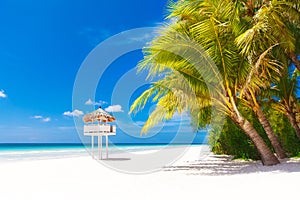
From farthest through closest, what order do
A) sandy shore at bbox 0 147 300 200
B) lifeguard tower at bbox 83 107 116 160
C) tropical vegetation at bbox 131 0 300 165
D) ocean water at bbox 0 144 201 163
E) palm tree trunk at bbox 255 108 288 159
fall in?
ocean water at bbox 0 144 201 163
lifeguard tower at bbox 83 107 116 160
palm tree trunk at bbox 255 108 288 159
tropical vegetation at bbox 131 0 300 165
sandy shore at bbox 0 147 300 200

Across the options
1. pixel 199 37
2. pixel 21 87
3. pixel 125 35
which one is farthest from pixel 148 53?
pixel 21 87

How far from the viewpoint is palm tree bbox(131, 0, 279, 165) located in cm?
780

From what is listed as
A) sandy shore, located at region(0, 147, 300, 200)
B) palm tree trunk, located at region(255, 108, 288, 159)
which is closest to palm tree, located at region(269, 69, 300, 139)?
palm tree trunk, located at region(255, 108, 288, 159)

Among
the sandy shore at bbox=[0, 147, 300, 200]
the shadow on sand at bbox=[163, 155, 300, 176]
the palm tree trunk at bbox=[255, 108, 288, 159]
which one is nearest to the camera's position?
the sandy shore at bbox=[0, 147, 300, 200]

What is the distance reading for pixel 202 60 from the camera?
7887 mm

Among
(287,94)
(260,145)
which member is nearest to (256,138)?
(260,145)

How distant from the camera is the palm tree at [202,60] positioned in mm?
7805

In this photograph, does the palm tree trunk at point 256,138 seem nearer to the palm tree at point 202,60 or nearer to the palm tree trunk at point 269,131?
the palm tree at point 202,60

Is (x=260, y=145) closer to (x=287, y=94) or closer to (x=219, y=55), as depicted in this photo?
(x=219, y=55)

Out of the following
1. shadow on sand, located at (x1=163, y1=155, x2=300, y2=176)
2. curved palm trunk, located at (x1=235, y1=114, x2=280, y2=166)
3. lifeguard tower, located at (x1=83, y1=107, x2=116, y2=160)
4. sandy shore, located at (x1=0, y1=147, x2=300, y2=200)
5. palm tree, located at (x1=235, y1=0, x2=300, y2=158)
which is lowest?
sandy shore, located at (x1=0, y1=147, x2=300, y2=200)

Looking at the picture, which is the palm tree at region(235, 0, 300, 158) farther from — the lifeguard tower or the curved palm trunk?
the lifeguard tower

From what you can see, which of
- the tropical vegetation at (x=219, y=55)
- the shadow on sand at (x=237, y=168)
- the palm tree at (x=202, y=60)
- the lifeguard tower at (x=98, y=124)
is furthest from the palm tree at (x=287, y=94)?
the lifeguard tower at (x=98, y=124)

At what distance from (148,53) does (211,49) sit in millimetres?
1525

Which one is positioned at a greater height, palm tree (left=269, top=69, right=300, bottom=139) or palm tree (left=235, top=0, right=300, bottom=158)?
palm tree (left=235, top=0, right=300, bottom=158)
